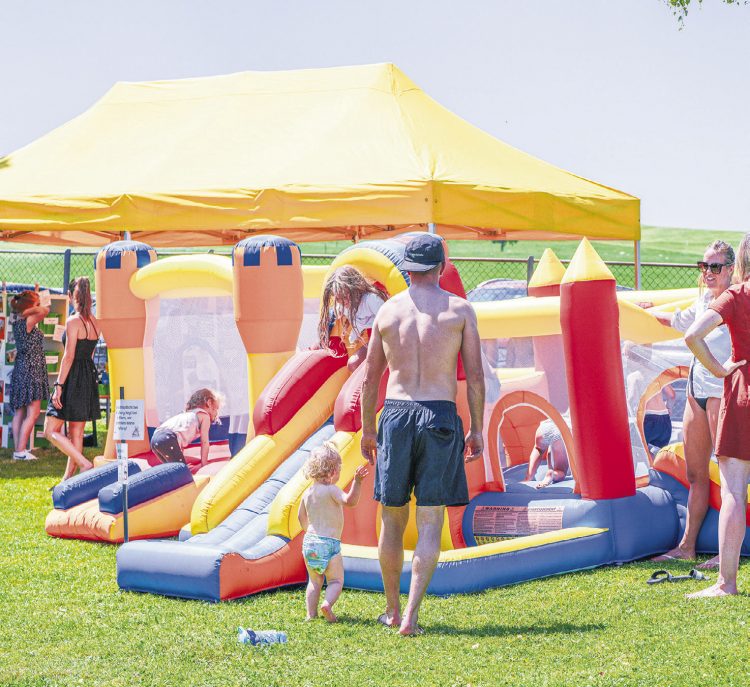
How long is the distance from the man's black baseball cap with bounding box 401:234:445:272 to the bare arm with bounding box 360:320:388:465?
0.29 m

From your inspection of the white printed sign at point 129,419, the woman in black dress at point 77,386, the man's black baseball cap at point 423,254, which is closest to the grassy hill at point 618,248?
the woman in black dress at point 77,386

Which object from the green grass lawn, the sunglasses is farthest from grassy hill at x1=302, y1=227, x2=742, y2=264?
the green grass lawn

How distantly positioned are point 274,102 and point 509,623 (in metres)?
8.29

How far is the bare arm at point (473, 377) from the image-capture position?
4.46 meters

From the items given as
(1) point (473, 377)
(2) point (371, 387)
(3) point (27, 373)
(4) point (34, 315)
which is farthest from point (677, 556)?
(3) point (27, 373)

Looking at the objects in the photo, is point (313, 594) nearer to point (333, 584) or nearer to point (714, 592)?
point (333, 584)

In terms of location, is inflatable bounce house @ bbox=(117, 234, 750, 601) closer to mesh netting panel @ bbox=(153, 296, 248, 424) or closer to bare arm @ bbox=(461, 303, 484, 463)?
bare arm @ bbox=(461, 303, 484, 463)

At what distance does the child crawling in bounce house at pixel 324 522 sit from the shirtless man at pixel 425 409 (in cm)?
39

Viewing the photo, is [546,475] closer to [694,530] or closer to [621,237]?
[694,530]

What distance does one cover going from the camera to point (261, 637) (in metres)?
4.43

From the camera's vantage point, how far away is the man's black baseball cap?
4.51 m

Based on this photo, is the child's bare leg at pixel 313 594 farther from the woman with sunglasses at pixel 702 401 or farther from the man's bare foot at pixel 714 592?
the woman with sunglasses at pixel 702 401

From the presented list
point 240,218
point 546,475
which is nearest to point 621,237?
point 240,218

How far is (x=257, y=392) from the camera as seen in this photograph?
23.4 ft
